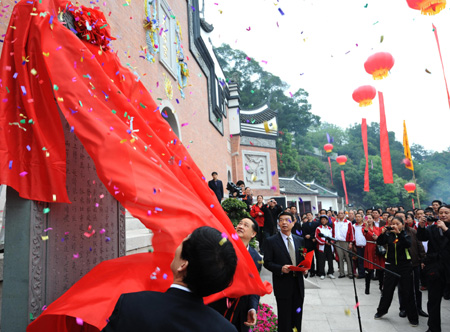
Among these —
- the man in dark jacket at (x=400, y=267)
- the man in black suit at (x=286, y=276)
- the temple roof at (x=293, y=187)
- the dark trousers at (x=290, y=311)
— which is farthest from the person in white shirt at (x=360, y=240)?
the temple roof at (x=293, y=187)

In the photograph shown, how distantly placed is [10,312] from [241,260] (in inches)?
43.7

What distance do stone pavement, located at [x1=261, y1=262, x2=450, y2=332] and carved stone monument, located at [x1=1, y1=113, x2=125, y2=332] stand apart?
358cm

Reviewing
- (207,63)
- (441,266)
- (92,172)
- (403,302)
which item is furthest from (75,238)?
(207,63)

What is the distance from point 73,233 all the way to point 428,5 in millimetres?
6552

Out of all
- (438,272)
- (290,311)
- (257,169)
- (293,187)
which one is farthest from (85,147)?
(293,187)

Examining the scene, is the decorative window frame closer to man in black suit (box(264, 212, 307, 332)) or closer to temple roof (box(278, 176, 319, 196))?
man in black suit (box(264, 212, 307, 332))

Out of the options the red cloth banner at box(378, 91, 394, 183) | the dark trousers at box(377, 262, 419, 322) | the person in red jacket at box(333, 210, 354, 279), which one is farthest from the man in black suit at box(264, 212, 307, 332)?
the red cloth banner at box(378, 91, 394, 183)

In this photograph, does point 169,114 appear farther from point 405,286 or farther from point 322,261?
point 405,286

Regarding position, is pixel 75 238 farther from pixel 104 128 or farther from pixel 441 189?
pixel 441 189

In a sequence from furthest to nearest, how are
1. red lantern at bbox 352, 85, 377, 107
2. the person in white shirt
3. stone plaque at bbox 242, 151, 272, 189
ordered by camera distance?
stone plaque at bbox 242, 151, 272, 189, red lantern at bbox 352, 85, 377, 107, the person in white shirt

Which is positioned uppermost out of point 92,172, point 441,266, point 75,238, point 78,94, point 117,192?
point 78,94

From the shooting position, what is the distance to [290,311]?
11.2 feet

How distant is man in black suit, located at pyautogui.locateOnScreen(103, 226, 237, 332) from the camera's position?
113cm

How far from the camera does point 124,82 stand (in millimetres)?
2039
